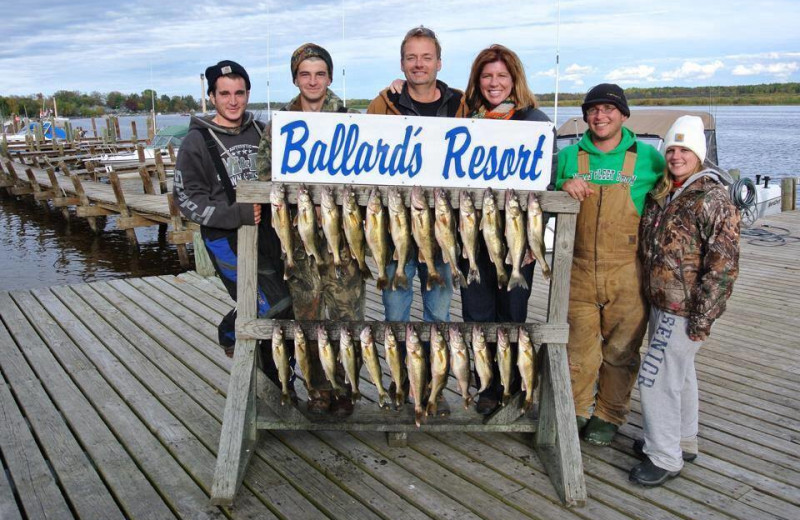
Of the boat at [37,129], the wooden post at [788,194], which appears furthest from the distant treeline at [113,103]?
the wooden post at [788,194]

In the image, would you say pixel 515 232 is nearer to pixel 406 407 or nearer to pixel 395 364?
pixel 395 364

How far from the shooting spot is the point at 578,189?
3336 millimetres

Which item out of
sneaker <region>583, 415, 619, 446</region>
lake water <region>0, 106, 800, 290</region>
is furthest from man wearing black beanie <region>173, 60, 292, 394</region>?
lake water <region>0, 106, 800, 290</region>

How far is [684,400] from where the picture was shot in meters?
3.62

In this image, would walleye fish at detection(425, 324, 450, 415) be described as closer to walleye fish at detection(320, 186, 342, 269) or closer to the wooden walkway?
the wooden walkway

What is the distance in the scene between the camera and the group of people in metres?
3.34

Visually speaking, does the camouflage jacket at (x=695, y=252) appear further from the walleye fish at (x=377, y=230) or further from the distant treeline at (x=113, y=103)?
the distant treeline at (x=113, y=103)

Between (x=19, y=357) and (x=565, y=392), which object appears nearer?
(x=565, y=392)

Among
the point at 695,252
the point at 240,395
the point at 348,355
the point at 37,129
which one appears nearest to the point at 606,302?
the point at 695,252

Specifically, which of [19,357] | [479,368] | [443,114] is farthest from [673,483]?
[19,357]

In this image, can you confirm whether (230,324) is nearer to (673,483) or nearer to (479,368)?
(479,368)

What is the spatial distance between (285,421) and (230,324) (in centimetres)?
91

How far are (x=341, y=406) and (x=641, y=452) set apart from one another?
1854 mm

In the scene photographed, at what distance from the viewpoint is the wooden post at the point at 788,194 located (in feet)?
45.6
